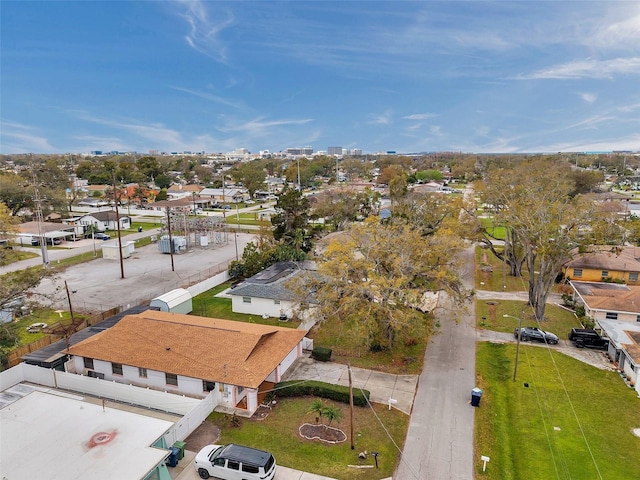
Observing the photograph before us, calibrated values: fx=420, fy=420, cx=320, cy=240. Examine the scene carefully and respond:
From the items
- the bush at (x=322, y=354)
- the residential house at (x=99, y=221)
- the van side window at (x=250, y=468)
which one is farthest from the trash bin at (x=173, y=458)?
the residential house at (x=99, y=221)

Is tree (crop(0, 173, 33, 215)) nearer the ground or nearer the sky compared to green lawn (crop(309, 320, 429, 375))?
nearer the sky

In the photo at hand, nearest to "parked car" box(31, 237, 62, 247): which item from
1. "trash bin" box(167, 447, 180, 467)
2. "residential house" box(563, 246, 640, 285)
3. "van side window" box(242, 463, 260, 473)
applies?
"trash bin" box(167, 447, 180, 467)

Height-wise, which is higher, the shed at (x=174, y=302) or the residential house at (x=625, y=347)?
the shed at (x=174, y=302)

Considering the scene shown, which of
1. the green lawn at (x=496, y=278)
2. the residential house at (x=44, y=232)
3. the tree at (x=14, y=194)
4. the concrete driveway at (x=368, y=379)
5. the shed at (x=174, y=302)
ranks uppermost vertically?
the tree at (x=14, y=194)

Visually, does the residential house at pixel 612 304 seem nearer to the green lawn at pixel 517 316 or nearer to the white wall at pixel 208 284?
the green lawn at pixel 517 316

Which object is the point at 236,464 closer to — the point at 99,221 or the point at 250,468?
the point at 250,468

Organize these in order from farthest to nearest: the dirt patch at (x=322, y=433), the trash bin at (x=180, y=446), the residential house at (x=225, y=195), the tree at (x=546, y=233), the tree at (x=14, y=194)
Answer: the residential house at (x=225, y=195) → the tree at (x=14, y=194) → the tree at (x=546, y=233) → the dirt patch at (x=322, y=433) → the trash bin at (x=180, y=446)

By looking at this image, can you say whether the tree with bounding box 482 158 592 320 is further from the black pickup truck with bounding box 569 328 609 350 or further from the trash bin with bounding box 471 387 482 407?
the trash bin with bounding box 471 387 482 407
